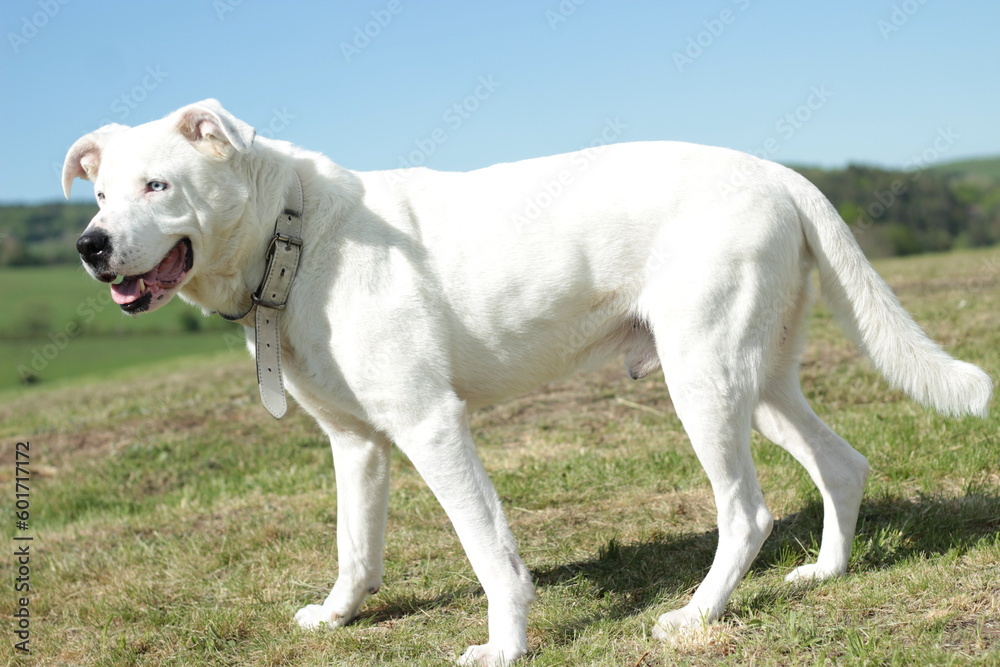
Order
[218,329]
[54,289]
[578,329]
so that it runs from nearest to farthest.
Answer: [578,329]
[218,329]
[54,289]

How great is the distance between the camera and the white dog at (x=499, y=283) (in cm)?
328

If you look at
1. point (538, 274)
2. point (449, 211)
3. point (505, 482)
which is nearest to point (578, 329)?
point (538, 274)

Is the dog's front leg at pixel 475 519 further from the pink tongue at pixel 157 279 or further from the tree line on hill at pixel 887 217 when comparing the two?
the tree line on hill at pixel 887 217

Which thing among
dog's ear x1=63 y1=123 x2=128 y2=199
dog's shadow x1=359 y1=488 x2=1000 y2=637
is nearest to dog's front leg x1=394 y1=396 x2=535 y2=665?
dog's shadow x1=359 y1=488 x2=1000 y2=637

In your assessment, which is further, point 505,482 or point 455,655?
point 505,482

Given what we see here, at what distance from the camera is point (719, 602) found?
10.7 ft

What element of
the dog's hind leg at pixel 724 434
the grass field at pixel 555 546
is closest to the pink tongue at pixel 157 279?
the grass field at pixel 555 546

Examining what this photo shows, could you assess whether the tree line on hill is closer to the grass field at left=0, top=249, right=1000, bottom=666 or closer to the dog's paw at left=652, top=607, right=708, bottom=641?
the grass field at left=0, top=249, right=1000, bottom=666

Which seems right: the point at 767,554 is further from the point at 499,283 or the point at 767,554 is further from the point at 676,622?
the point at 499,283

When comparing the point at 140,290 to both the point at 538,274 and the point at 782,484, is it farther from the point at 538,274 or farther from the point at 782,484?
the point at 782,484

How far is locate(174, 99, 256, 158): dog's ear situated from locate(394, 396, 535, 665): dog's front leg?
4.12 feet

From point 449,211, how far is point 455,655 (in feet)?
5.85

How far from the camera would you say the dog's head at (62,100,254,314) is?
10.5ft

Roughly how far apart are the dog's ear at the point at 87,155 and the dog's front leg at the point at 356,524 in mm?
1507
